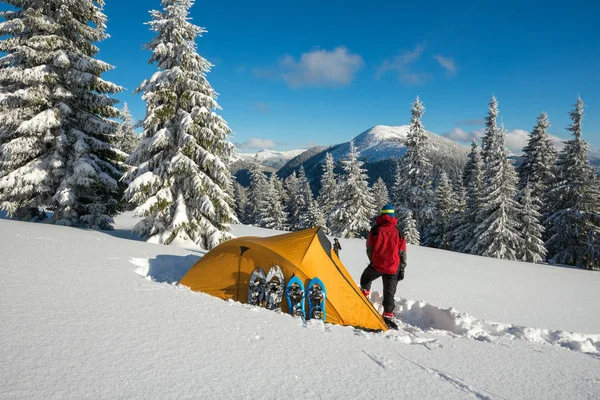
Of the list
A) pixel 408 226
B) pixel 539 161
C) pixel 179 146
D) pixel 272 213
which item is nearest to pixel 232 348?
pixel 179 146

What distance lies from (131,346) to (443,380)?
3568 millimetres

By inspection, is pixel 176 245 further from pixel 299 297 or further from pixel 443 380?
pixel 443 380

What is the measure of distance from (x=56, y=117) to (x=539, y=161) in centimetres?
3751

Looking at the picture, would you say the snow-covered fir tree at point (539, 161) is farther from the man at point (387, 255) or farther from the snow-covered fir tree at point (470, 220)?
the man at point (387, 255)

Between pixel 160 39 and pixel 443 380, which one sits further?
pixel 160 39

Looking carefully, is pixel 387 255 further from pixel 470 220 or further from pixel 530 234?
pixel 470 220

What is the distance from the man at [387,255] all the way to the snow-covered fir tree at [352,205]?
2466cm

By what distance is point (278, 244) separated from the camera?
693 cm

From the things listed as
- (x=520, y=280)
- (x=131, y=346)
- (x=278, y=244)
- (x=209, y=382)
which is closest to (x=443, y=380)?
(x=209, y=382)

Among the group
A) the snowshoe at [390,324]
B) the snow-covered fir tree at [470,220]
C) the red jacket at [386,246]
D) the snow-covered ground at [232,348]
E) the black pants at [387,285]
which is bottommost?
→ the snowshoe at [390,324]

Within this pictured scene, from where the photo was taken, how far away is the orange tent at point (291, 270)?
6.12 meters

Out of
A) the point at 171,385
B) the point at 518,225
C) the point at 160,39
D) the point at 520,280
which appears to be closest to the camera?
the point at 171,385

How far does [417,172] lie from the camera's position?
3105 centimetres

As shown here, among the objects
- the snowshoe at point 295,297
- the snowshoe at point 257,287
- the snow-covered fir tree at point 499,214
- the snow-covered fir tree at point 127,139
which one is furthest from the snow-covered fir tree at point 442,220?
the snow-covered fir tree at point 127,139
